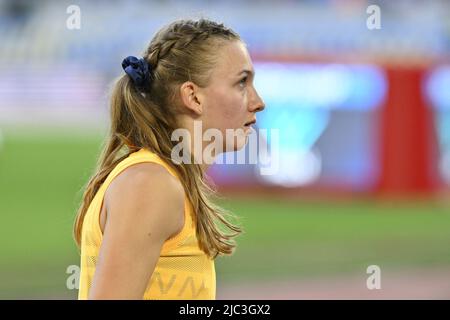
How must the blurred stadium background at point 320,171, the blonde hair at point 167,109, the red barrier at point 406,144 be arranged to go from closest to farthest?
the blonde hair at point 167,109
the blurred stadium background at point 320,171
the red barrier at point 406,144

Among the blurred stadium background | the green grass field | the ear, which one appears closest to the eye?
the ear

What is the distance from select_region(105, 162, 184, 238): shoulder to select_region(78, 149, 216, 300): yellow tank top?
39mm

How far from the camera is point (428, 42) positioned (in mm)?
22516

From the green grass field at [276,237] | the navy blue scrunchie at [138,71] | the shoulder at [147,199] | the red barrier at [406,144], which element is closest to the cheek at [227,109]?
the navy blue scrunchie at [138,71]

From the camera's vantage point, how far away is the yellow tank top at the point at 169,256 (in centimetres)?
241

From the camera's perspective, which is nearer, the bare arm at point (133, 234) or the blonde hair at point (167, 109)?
the bare arm at point (133, 234)

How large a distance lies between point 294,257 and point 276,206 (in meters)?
3.81

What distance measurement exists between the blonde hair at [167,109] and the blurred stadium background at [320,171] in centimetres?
138

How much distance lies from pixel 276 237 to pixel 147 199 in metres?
9.58

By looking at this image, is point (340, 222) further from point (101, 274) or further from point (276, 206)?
point (101, 274)

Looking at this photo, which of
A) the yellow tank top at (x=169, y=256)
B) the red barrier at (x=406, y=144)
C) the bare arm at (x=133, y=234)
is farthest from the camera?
the red barrier at (x=406, y=144)

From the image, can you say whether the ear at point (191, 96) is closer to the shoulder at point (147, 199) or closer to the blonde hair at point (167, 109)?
the blonde hair at point (167, 109)

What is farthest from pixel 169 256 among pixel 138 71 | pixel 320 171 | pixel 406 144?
pixel 406 144

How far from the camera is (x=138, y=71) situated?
2.70 metres
